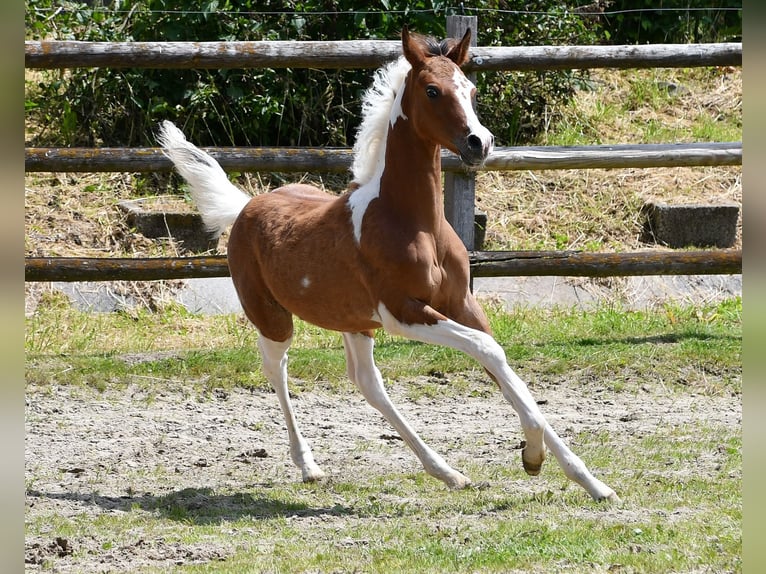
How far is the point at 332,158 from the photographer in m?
6.86

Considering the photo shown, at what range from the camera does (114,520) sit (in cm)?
412

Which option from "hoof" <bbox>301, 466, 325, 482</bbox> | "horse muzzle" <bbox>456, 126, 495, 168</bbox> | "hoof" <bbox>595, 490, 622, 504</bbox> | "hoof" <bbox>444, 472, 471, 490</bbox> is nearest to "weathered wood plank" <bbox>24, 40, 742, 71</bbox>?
"horse muzzle" <bbox>456, 126, 495, 168</bbox>

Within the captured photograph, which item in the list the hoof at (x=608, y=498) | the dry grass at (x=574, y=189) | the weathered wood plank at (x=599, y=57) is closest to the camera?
the hoof at (x=608, y=498)

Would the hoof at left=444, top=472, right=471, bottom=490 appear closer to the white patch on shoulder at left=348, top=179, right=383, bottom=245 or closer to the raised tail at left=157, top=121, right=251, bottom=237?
the white patch on shoulder at left=348, top=179, right=383, bottom=245

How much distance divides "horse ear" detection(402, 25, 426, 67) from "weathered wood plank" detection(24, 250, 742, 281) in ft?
9.20

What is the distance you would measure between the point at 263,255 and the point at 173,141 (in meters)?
1.04

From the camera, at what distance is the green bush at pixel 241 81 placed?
9180 mm

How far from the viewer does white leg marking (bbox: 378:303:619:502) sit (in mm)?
4039

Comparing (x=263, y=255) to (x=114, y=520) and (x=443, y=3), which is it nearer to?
(x=114, y=520)

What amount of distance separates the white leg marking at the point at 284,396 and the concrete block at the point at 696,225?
5.20m

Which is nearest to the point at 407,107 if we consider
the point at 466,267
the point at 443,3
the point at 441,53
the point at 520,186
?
the point at 441,53

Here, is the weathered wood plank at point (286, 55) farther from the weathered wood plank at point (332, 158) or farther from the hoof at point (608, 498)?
the hoof at point (608, 498)

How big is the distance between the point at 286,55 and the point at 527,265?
217 cm

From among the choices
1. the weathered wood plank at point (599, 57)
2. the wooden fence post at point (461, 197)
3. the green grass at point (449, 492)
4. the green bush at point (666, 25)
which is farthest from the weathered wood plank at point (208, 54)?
the green bush at point (666, 25)
